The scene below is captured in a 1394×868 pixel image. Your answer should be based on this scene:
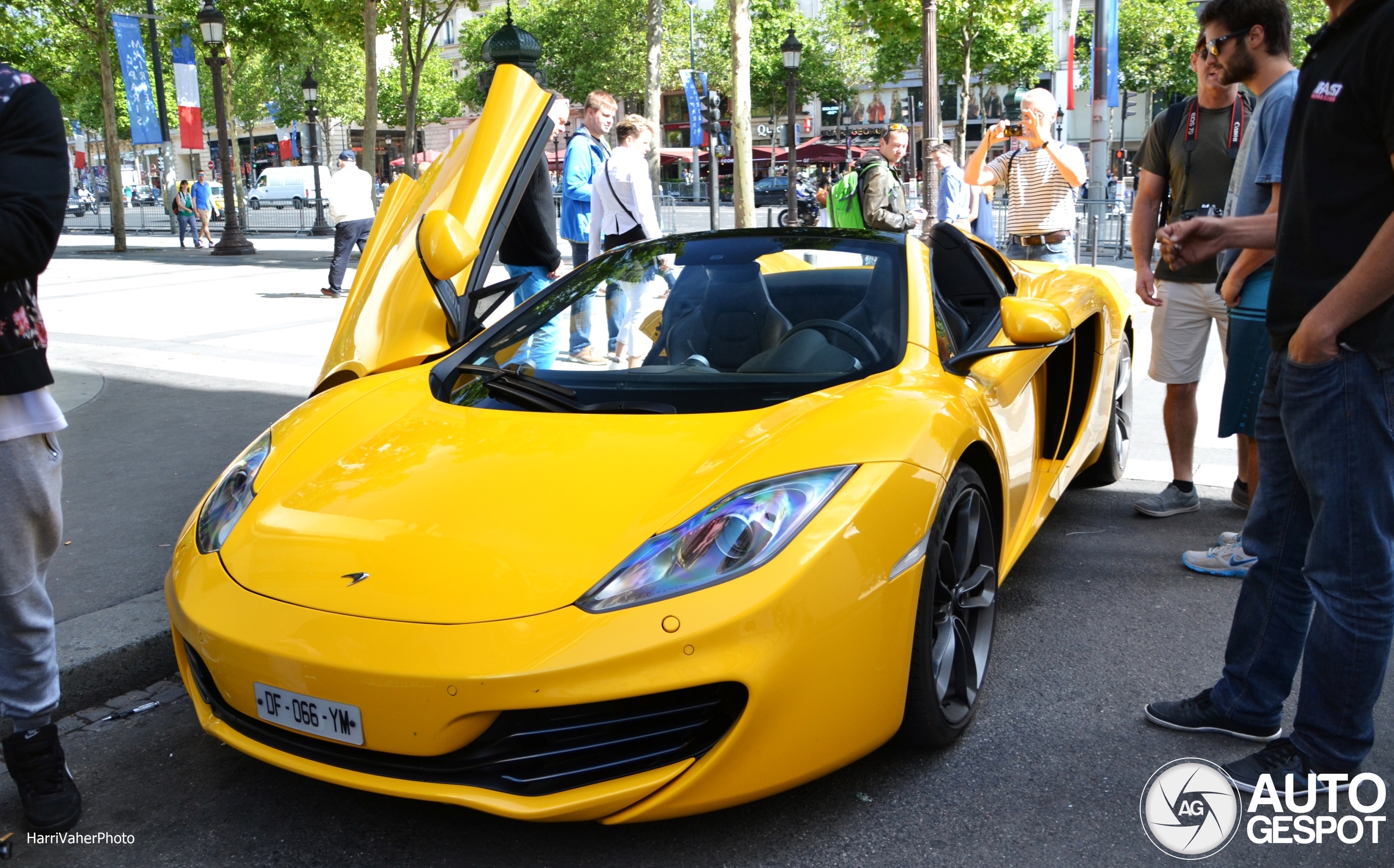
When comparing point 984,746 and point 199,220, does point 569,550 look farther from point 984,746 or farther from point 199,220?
point 199,220

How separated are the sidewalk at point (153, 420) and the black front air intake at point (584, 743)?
1685mm

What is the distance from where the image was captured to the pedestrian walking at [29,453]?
223 centimetres

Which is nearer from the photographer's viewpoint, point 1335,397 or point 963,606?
point 1335,397

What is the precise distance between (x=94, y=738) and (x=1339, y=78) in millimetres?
3314

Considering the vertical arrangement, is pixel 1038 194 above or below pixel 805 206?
below

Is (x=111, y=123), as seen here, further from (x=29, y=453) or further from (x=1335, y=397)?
(x=1335, y=397)

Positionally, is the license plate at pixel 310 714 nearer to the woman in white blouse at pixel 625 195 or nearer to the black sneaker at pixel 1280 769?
the black sneaker at pixel 1280 769

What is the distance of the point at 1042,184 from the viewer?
6.93 meters

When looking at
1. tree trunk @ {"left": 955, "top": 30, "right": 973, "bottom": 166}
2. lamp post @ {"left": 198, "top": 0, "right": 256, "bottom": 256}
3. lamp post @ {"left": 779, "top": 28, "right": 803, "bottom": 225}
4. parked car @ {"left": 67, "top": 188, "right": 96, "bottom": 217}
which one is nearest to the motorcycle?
lamp post @ {"left": 779, "top": 28, "right": 803, "bottom": 225}

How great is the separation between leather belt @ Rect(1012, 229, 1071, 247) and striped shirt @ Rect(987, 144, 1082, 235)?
22 millimetres

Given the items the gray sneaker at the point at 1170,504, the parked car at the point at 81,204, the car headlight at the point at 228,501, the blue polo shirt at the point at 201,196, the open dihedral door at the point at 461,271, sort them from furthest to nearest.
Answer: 1. the parked car at the point at 81,204
2. the blue polo shirt at the point at 201,196
3. the gray sneaker at the point at 1170,504
4. the open dihedral door at the point at 461,271
5. the car headlight at the point at 228,501

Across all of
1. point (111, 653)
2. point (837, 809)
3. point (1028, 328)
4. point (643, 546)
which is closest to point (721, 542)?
point (643, 546)

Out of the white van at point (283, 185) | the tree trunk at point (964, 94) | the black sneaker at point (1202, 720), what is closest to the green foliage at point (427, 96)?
the white van at point (283, 185)

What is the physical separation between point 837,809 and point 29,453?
6.13 feet
